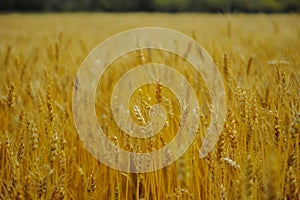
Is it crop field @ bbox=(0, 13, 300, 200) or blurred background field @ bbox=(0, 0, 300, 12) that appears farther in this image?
blurred background field @ bbox=(0, 0, 300, 12)

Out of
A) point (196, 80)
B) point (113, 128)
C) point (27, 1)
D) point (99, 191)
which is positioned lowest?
point (99, 191)

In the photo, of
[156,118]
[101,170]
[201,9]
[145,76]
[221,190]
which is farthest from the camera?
[201,9]

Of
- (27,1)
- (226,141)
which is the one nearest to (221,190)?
(226,141)

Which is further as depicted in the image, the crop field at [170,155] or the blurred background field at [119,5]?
the blurred background field at [119,5]

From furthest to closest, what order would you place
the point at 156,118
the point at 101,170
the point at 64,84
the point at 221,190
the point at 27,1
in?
the point at 27,1 → the point at 64,84 → the point at 101,170 → the point at 156,118 → the point at 221,190

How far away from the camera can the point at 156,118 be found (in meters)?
0.65

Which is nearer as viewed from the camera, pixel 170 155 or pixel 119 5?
pixel 170 155

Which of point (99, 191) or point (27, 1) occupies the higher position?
point (27, 1)

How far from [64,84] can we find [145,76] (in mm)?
350

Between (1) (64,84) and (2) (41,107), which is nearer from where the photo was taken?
(2) (41,107)

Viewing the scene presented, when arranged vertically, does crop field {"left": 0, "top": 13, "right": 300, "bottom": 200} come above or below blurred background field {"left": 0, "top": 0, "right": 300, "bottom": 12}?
below

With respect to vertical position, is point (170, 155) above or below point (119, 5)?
below

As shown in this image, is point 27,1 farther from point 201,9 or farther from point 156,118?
point 156,118

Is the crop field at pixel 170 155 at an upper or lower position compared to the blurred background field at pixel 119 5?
lower
